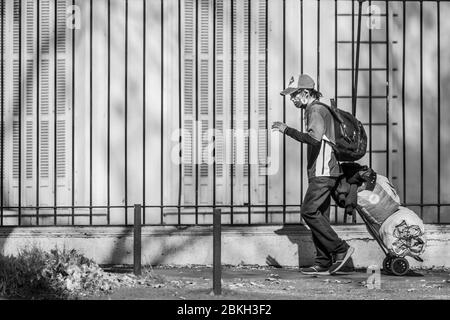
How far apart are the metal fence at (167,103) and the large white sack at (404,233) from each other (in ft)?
5.20

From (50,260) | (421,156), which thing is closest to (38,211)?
(50,260)

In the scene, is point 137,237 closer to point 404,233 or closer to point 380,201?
point 380,201

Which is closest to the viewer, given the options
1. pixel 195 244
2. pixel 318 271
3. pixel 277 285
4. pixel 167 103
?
pixel 277 285

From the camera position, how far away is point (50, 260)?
36.2ft

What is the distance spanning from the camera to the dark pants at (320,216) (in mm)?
12633

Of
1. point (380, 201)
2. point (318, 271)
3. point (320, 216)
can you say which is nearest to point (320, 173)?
point (320, 216)

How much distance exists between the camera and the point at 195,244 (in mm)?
13688

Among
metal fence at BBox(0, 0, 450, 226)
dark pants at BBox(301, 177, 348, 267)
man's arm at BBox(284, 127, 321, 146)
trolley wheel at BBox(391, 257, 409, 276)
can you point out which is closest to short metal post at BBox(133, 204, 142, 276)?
man's arm at BBox(284, 127, 321, 146)

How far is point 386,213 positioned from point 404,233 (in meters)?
0.25

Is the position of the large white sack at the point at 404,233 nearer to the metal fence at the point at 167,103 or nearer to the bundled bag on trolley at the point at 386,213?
the bundled bag on trolley at the point at 386,213

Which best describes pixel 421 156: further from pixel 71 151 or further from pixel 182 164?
pixel 71 151

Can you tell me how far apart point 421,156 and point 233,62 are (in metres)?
2.20
